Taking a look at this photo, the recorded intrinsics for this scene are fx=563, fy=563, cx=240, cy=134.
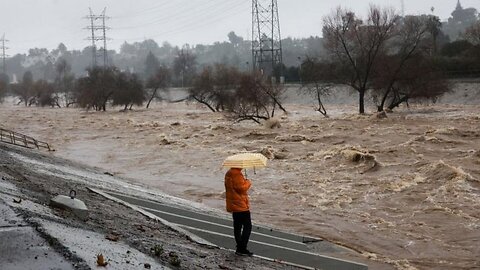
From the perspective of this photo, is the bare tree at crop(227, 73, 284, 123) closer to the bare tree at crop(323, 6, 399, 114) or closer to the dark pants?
the bare tree at crop(323, 6, 399, 114)

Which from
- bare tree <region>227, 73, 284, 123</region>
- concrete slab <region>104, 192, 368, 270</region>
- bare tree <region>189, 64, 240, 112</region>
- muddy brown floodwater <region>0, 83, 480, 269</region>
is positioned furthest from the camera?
bare tree <region>189, 64, 240, 112</region>

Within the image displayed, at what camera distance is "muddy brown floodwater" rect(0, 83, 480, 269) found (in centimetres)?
1383

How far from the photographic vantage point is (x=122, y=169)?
89.7 feet

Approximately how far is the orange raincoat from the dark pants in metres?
0.19

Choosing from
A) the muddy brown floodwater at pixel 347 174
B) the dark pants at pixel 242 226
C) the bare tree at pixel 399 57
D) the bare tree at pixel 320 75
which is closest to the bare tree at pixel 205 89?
the bare tree at pixel 320 75

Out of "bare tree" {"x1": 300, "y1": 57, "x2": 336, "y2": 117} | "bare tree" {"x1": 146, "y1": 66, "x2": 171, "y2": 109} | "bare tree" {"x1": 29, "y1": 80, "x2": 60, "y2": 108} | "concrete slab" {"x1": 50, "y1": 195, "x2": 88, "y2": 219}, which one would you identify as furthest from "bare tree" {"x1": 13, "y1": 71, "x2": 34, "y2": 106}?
"concrete slab" {"x1": 50, "y1": 195, "x2": 88, "y2": 219}

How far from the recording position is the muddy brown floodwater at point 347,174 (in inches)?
544

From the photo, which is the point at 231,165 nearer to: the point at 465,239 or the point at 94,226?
the point at 94,226

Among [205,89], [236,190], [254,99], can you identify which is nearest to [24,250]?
[236,190]

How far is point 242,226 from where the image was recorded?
9.73m

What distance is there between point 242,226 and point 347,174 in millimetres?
13582

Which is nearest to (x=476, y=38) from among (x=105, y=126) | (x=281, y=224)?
(x=105, y=126)

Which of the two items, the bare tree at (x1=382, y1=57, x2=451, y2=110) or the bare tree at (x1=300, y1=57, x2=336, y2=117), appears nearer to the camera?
the bare tree at (x1=382, y1=57, x2=451, y2=110)

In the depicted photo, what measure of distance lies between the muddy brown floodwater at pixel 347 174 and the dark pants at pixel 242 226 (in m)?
3.73
